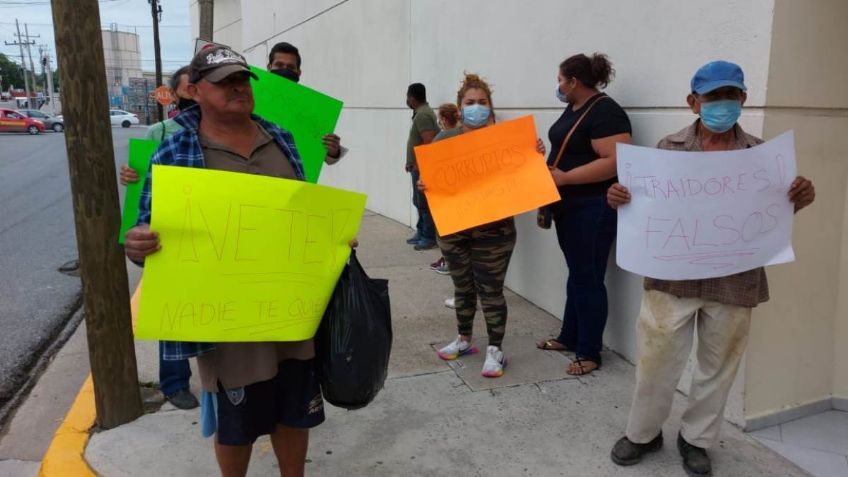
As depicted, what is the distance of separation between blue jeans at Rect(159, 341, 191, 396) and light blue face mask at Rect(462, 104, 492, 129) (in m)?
2.20

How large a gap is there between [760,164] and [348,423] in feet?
7.72

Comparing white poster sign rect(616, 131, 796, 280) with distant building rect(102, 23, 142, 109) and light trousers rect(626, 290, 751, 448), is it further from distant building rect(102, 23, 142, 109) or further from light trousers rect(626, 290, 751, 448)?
distant building rect(102, 23, 142, 109)

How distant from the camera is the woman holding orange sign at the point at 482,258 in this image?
3867mm

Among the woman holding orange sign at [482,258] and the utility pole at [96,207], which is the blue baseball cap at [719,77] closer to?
the woman holding orange sign at [482,258]

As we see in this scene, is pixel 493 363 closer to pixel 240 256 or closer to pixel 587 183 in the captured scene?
pixel 587 183

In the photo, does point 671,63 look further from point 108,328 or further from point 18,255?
point 18,255

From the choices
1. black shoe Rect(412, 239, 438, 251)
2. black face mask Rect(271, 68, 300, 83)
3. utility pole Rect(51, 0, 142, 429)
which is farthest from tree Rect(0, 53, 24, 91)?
utility pole Rect(51, 0, 142, 429)

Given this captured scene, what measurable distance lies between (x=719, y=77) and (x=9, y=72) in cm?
11790

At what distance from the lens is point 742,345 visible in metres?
2.74

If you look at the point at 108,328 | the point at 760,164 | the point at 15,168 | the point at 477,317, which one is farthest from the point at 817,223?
the point at 15,168

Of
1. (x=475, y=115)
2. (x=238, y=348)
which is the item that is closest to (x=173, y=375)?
(x=238, y=348)

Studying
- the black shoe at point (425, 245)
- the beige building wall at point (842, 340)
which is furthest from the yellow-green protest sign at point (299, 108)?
the black shoe at point (425, 245)

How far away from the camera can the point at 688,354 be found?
9.26ft

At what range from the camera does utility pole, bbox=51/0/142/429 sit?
3082 millimetres
